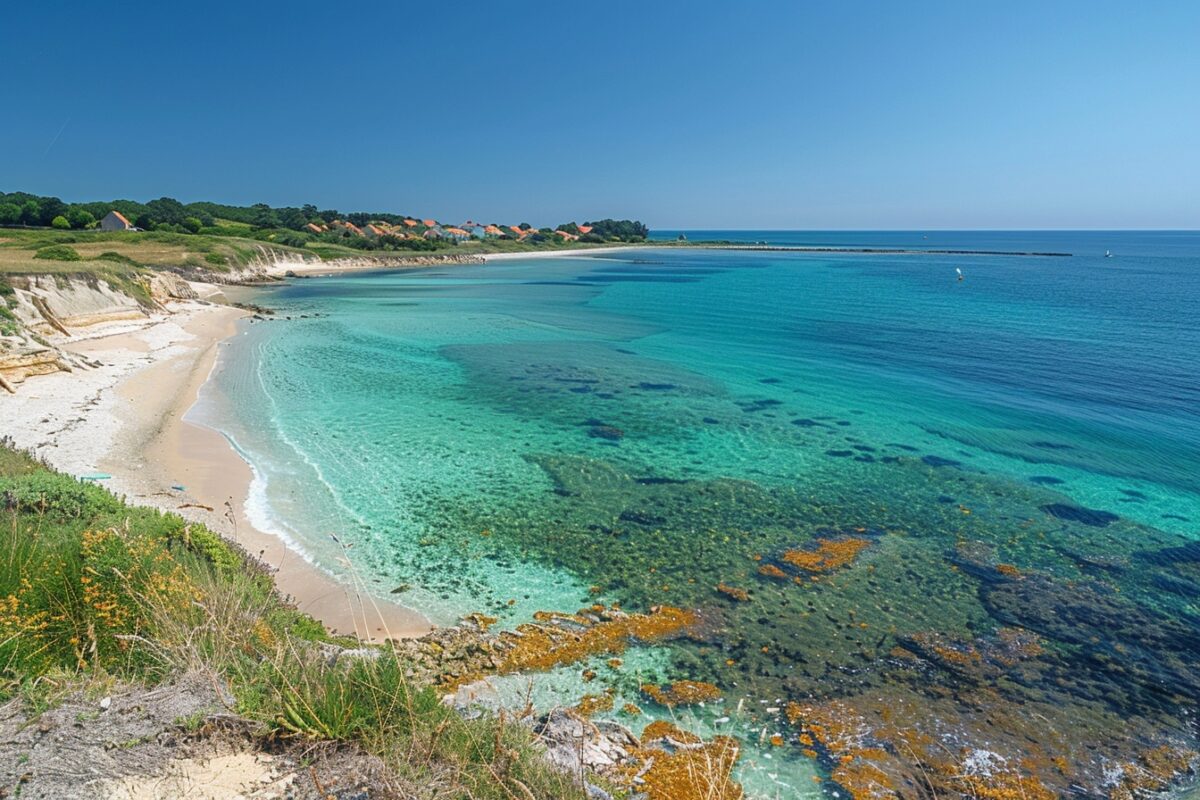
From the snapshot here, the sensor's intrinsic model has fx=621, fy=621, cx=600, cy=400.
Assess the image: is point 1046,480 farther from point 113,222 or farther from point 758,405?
point 113,222

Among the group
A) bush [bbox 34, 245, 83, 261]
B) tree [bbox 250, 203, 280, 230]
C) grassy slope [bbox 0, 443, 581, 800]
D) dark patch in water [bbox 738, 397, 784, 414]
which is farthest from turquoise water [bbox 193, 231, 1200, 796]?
tree [bbox 250, 203, 280, 230]

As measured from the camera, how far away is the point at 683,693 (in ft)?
29.3

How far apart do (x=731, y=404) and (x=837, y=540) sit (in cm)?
1187

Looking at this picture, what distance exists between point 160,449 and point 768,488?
55.7 feet

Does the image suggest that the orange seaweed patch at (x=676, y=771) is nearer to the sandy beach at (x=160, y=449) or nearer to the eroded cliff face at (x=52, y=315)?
the sandy beach at (x=160, y=449)

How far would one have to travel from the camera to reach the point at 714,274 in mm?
99188

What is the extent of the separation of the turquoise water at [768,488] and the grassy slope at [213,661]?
12.5 ft

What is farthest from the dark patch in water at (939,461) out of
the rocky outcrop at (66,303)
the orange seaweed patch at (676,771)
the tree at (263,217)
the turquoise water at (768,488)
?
the tree at (263,217)

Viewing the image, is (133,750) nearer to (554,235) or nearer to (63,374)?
(63,374)

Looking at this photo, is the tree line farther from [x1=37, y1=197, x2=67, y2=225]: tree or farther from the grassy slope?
the grassy slope

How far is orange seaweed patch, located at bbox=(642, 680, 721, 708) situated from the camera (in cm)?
879

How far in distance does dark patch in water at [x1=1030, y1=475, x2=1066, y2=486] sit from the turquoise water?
8.0 inches

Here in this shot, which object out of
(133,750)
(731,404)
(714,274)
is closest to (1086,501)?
(731,404)

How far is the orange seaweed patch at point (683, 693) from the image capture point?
28.8 feet
